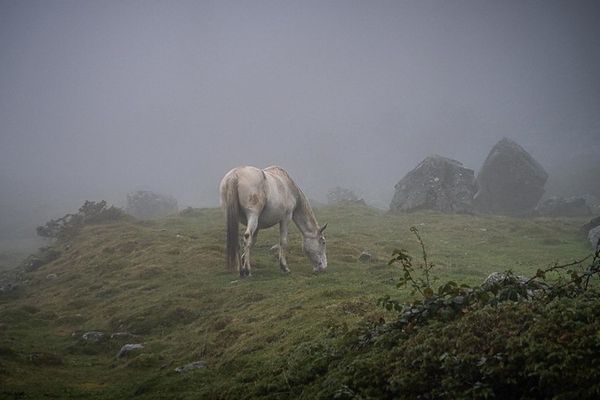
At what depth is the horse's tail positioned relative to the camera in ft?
54.5

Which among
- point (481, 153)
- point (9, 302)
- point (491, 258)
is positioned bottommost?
point (9, 302)

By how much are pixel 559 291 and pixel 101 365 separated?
10.9m

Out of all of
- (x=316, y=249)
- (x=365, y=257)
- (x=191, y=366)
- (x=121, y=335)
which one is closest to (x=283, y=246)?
(x=316, y=249)

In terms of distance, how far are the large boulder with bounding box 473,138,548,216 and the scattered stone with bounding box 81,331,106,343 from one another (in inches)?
1791

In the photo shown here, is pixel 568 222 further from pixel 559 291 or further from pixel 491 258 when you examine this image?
pixel 559 291

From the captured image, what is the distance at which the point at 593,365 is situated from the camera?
4117 mm

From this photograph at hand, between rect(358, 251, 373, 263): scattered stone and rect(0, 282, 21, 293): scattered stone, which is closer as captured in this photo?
rect(358, 251, 373, 263): scattered stone

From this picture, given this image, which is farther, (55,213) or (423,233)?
(55,213)

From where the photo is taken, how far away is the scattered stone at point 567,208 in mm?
44812

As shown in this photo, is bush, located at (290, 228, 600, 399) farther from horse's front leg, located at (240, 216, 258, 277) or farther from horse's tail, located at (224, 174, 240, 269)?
horse's front leg, located at (240, 216, 258, 277)

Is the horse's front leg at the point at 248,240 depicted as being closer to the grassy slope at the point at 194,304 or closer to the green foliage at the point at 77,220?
the grassy slope at the point at 194,304

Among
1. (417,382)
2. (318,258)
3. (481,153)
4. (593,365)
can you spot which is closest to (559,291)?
(593,365)

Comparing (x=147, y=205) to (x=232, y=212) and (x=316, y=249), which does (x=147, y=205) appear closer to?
(x=316, y=249)

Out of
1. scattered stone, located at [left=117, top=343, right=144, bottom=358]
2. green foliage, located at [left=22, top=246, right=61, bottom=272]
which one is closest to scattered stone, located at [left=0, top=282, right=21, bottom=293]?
green foliage, located at [left=22, top=246, right=61, bottom=272]
